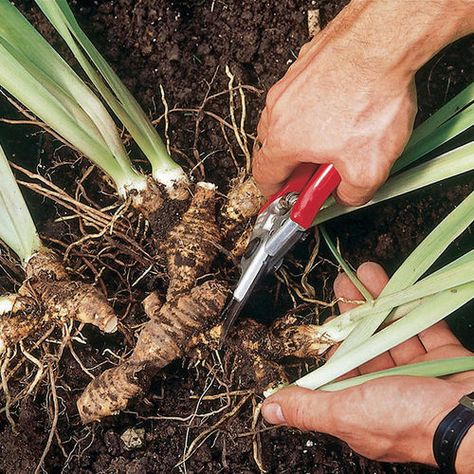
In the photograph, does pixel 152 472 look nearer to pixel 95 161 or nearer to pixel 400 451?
pixel 400 451

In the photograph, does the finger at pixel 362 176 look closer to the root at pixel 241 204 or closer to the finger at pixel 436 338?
the root at pixel 241 204

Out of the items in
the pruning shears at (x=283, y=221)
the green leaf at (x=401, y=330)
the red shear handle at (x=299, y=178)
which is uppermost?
the red shear handle at (x=299, y=178)

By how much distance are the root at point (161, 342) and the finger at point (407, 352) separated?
0.37 m

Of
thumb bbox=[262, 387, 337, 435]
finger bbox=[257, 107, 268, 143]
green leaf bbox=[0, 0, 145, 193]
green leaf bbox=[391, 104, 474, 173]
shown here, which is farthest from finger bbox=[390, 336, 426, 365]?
green leaf bbox=[0, 0, 145, 193]

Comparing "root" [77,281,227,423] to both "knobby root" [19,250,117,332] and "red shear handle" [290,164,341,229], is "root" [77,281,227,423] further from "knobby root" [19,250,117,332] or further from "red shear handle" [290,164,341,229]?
"red shear handle" [290,164,341,229]

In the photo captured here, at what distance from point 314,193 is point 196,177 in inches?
16.9

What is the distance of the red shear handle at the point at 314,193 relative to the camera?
1169mm

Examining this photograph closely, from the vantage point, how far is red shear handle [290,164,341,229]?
117 centimetres


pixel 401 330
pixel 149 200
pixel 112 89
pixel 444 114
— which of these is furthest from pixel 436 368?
pixel 112 89

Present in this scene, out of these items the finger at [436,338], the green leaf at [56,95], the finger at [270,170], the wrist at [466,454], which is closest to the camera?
the wrist at [466,454]

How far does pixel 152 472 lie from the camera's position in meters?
1.43

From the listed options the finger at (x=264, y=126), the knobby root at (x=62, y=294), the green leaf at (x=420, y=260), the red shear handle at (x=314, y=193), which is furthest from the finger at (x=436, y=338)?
the knobby root at (x=62, y=294)

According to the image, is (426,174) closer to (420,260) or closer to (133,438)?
(420,260)

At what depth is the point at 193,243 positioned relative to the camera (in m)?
1.41
